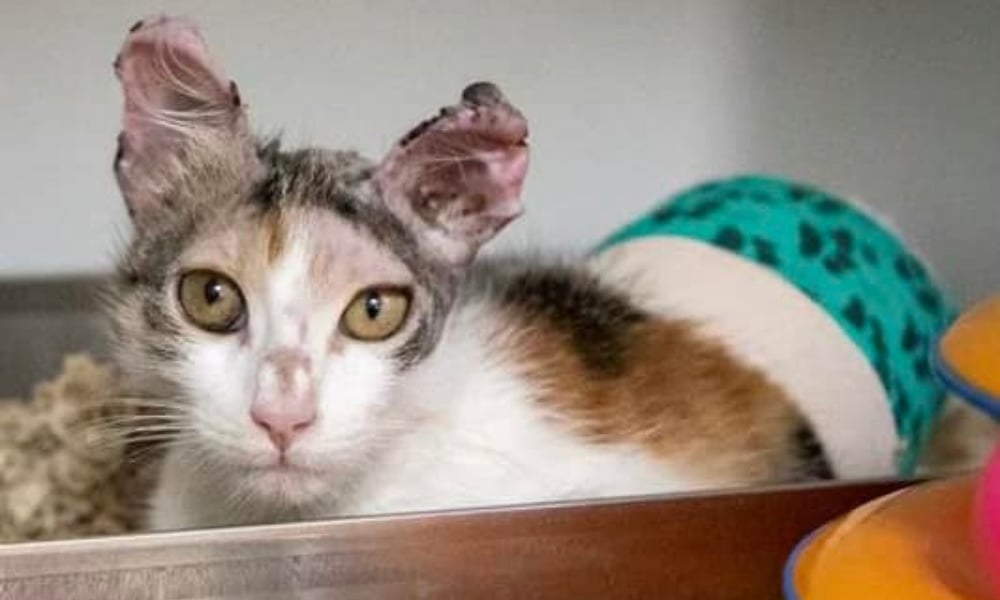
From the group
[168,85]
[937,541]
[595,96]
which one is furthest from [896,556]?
[595,96]

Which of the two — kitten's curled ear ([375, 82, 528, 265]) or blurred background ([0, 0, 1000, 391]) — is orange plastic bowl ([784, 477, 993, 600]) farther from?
blurred background ([0, 0, 1000, 391])

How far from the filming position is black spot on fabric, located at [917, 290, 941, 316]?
3.53 ft

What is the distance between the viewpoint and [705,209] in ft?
3.55

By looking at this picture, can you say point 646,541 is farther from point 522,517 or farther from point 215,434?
point 215,434

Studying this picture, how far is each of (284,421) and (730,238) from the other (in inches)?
15.0

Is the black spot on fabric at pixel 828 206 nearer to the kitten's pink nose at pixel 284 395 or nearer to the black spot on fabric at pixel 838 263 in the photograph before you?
the black spot on fabric at pixel 838 263

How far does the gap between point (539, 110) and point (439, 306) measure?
19.3 inches

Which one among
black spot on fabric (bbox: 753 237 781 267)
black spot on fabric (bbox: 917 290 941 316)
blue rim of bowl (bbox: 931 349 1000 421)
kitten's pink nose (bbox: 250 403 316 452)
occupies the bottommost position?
black spot on fabric (bbox: 917 290 941 316)

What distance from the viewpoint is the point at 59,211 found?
130cm

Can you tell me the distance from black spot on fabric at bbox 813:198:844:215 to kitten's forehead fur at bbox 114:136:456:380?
0.32 meters

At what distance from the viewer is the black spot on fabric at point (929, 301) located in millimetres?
1075

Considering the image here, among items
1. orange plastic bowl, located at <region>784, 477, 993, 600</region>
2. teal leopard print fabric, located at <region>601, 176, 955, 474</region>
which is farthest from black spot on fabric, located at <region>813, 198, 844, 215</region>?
orange plastic bowl, located at <region>784, 477, 993, 600</region>

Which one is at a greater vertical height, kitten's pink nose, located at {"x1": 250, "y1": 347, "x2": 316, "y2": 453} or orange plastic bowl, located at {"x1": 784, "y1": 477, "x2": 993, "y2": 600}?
kitten's pink nose, located at {"x1": 250, "y1": 347, "x2": 316, "y2": 453}

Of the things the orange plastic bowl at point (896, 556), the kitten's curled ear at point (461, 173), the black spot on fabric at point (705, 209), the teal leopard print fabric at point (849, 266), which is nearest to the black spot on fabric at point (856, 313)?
the teal leopard print fabric at point (849, 266)
